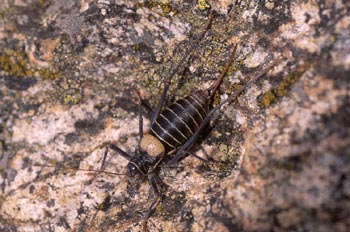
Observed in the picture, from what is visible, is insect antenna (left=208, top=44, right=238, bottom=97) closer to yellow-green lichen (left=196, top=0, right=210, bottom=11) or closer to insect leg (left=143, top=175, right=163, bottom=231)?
yellow-green lichen (left=196, top=0, right=210, bottom=11)

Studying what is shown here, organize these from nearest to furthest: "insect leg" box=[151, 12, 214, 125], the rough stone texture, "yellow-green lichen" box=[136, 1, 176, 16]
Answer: the rough stone texture
"insect leg" box=[151, 12, 214, 125]
"yellow-green lichen" box=[136, 1, 176, 16]

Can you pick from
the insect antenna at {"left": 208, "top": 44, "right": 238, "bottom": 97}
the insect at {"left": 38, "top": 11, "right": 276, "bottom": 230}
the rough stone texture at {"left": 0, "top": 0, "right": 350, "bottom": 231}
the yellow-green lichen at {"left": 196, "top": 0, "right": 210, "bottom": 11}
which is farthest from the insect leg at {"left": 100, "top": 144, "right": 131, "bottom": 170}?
the yellow-green lichen at {"left": 196, "top": 0, "right": 210, "bottom": 11}

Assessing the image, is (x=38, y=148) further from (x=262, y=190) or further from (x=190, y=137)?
(x=262, y=190)

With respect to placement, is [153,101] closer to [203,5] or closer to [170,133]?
[170,133]

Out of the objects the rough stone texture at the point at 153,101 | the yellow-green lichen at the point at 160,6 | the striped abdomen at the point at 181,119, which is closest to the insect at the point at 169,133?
the striped abdomen at the point at 181,119

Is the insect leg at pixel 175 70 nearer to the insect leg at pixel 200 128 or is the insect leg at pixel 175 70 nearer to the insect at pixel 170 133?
the insect at pixel 170 133

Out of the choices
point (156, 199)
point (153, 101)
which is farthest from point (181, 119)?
point (156, 199)
